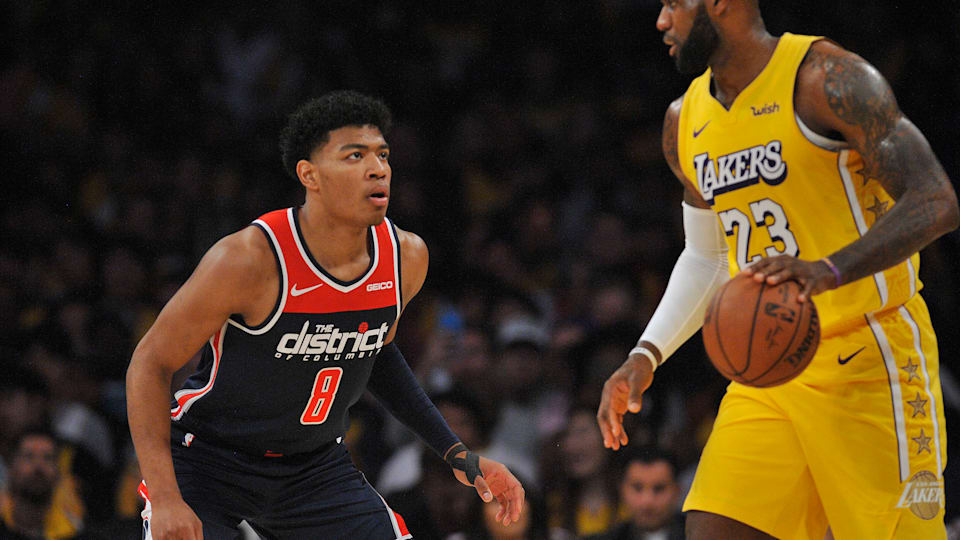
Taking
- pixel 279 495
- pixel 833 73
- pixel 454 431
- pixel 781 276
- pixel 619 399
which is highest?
pixel 833 73

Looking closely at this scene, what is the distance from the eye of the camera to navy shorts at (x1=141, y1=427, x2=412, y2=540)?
3104 mm

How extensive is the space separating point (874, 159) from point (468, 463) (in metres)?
1.45

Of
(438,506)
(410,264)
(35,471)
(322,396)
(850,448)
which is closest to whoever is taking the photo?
(850,448)

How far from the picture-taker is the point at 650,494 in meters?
4.68

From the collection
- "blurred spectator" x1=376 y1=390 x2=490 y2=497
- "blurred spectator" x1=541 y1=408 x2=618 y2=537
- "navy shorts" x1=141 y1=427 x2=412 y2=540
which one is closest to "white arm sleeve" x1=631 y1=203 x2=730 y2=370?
"navy shorts" x1=141 y1=427 x2=412 y2=540

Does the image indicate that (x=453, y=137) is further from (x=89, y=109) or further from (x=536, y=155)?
(x=89, y=109)

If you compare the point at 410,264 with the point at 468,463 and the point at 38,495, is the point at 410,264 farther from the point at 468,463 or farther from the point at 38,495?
the point at 38,495

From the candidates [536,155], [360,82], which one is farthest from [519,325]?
[360,82]

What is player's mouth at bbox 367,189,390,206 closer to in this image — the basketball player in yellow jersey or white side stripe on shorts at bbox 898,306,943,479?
the basketball player in yellow jersey

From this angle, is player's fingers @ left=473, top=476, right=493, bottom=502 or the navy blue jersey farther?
player's fingers @ left=473, top=476, right=493, bottom=502

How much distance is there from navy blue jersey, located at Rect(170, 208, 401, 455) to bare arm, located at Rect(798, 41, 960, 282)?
52.8 inches

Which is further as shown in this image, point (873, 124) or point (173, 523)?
point (173, 523)

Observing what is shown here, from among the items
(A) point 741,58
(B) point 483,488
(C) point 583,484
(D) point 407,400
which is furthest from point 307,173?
(C) point 583,484

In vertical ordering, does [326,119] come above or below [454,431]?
above
